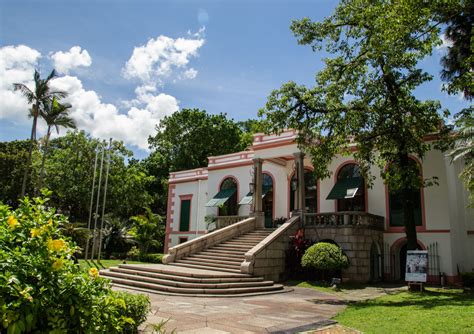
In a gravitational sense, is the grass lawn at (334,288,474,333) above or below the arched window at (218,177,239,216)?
below

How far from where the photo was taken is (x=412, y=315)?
8.48 meters

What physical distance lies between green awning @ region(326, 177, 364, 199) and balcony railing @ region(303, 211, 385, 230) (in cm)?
176

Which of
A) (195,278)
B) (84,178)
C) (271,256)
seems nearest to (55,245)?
(195,278)

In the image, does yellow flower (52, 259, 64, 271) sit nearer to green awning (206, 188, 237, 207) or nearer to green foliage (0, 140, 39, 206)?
green awning (206, 188, 237, 207)

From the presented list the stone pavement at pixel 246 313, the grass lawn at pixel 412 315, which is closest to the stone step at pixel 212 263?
the stone pavement at pixel 246 313

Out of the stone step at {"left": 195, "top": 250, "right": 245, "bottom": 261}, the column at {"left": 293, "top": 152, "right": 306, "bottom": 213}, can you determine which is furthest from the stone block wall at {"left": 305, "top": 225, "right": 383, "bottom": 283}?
the stone step at {"left": 195, "top": 250, "right": 245, "bottom": 261}

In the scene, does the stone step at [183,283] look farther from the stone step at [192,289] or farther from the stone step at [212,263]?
the stone step at [212,263]

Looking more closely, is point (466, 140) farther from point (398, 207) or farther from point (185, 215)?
point (185, 215)

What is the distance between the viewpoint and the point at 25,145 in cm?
4003

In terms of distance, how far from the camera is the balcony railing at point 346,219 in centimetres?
1689

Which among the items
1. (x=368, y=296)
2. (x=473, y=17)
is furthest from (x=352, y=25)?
(x=368, y=296)

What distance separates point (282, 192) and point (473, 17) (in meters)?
12.6

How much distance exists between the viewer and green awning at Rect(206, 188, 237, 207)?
25000 millimetres

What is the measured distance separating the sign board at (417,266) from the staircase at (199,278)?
450cm
